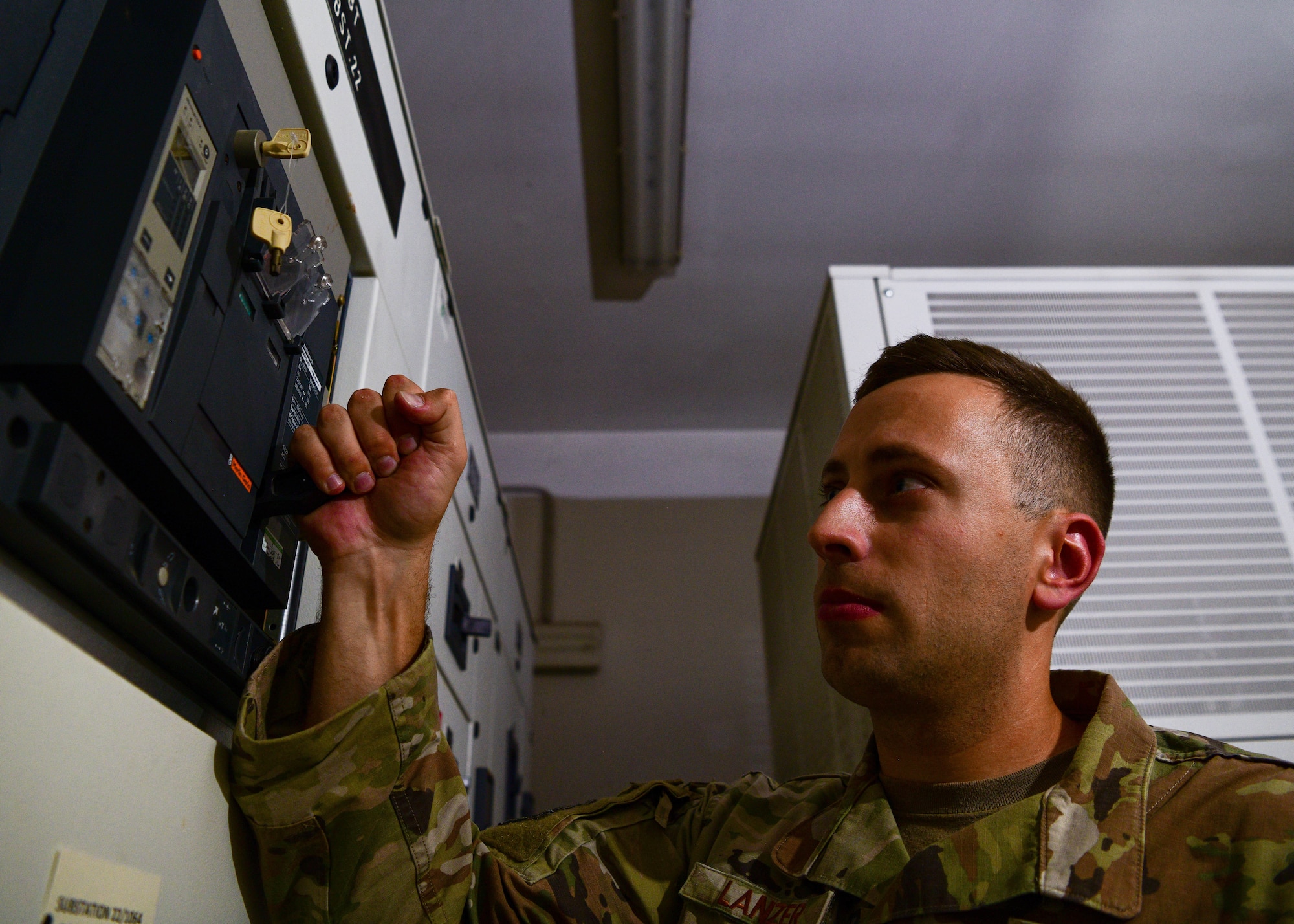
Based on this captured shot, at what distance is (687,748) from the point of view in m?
3.69

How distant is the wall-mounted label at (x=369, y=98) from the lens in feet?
4.17

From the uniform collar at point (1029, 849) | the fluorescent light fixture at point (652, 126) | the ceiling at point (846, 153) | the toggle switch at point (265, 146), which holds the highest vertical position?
the ceiling at point (846, 153)

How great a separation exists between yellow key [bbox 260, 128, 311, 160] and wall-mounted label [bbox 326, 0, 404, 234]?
314 mm

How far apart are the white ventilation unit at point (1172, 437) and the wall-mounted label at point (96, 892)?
1402mm

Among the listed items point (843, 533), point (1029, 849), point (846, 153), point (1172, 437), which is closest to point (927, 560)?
point (843, 533)

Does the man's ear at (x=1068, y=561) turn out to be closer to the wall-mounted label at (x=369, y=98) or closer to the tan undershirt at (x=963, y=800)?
the tan undershirt at (x=963, y=800)

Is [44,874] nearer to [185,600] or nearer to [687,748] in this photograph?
[185,600]

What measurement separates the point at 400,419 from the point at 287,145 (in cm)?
29

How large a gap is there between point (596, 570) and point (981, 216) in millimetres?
1973

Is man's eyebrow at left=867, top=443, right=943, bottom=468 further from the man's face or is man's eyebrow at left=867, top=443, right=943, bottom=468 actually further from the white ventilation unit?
the white ventilation unit

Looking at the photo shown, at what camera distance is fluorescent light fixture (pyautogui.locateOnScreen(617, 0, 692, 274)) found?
250 centimetres

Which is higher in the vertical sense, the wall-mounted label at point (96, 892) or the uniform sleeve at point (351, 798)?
the uniform sleeve at point (351, 798)

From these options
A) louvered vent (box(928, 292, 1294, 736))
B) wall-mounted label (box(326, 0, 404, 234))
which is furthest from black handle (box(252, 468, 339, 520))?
louvered vent (box(928, 292, 1294, 736))

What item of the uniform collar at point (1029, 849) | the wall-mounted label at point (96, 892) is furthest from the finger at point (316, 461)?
the uniform collar at point (1029, 849)
